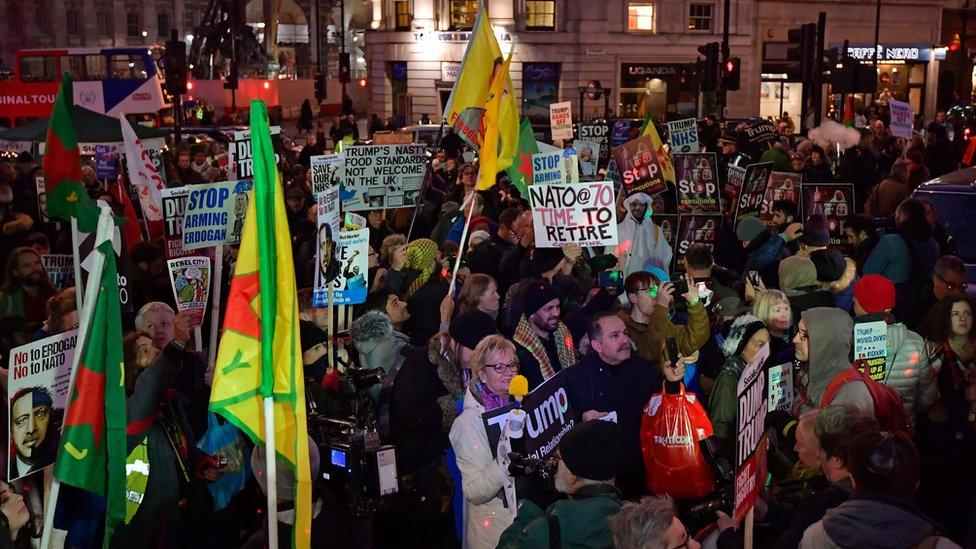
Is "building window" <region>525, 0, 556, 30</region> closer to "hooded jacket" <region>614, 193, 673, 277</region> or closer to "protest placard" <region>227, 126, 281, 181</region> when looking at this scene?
"protest placard" <region>227, 126, 281, 181</region>

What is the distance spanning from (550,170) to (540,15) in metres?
32.5

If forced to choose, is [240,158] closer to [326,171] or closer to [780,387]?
[326,171]

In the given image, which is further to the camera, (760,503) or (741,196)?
(741,196)

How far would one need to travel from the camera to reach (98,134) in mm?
18188

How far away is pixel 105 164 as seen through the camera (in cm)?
1580

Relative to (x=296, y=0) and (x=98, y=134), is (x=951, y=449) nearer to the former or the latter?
(x=98, y=134)

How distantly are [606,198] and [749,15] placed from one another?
118 ft

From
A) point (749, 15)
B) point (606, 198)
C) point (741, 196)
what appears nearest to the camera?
point (606, 198)

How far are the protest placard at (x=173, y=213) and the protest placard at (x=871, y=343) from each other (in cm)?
541

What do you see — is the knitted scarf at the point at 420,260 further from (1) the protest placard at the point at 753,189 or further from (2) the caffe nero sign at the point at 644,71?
(2) the caffe nero sign at the point at 644,71

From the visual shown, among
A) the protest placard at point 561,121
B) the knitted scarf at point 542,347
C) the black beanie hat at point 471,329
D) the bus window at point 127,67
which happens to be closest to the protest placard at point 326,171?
the knitted scarf at point 542,347

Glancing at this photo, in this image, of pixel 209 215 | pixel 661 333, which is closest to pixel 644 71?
pixel 209 215

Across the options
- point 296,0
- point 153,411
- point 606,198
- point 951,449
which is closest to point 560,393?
point 153,411

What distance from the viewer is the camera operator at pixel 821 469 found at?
4570 mm
